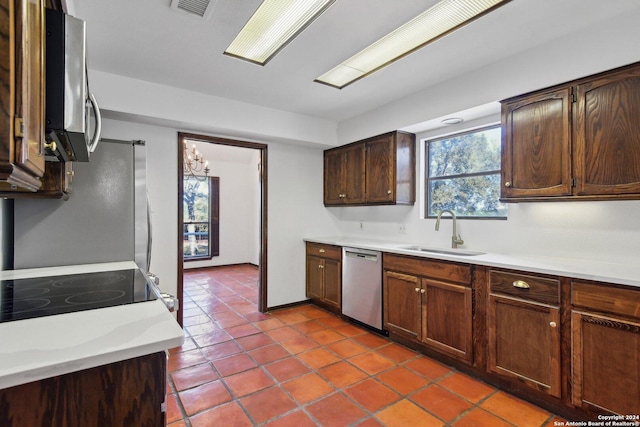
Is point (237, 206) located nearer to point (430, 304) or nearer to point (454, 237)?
point (454, 237)

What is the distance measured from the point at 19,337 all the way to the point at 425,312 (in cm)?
262

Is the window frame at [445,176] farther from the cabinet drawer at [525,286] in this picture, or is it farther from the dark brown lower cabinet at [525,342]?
the dark brown lower cabinet at [525,342]

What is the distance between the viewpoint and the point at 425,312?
272 centimetres

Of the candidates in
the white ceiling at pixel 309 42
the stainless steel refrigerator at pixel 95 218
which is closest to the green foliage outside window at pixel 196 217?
the white ceiling at pixel 309 42

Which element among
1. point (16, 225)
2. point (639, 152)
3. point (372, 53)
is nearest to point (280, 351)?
point (16, 225)

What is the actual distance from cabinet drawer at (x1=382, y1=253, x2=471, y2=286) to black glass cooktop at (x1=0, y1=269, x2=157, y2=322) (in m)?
2.13

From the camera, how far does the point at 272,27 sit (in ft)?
6.99

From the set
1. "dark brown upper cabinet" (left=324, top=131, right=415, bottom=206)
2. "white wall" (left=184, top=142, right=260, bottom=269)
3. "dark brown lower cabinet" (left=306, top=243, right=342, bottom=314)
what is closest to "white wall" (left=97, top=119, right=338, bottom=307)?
"dark brown lower cabinet" (left=306, top=243, right=342, bottom=314)

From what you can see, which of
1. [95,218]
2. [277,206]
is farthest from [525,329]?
[95,218]

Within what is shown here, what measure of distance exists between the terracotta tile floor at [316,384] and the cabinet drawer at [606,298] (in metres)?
0.78

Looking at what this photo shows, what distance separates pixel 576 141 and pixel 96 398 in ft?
9.25

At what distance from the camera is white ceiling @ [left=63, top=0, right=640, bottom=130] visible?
6.10ft

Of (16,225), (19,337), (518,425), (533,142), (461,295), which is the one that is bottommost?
(518,425)

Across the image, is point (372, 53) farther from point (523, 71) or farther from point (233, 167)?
point (233, 167)
